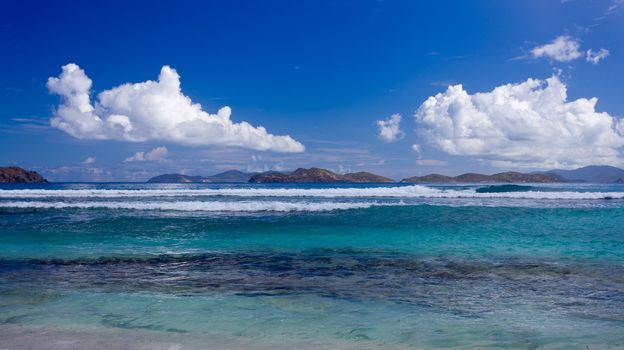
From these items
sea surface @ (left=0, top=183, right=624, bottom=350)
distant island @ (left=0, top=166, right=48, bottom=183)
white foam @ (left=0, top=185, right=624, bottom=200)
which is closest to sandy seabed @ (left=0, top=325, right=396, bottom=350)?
sea surface @ (left=0, top=183, right=624, bottom=350)

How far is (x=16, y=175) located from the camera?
137625mm

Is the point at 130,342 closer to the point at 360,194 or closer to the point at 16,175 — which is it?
the point at 360,194

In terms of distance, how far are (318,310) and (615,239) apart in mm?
12588

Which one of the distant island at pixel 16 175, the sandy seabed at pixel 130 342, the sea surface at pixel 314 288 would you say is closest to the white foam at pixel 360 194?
the sea surface at pixel 314 288

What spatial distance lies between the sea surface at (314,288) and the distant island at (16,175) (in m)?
148

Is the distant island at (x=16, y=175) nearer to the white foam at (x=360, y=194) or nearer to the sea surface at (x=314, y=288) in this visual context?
the white foam at (x=360, y=194)

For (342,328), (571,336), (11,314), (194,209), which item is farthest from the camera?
(194,209)

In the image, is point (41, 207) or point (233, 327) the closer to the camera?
point (233, 327)

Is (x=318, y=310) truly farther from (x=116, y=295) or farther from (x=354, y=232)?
(x=354, y=232)

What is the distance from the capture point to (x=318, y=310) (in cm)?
645

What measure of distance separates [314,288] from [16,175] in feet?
534

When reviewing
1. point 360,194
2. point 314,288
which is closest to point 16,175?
point 360,194

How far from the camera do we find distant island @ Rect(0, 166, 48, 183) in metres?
135

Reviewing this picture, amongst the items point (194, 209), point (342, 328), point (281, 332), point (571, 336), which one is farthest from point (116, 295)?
point (194, 209)
